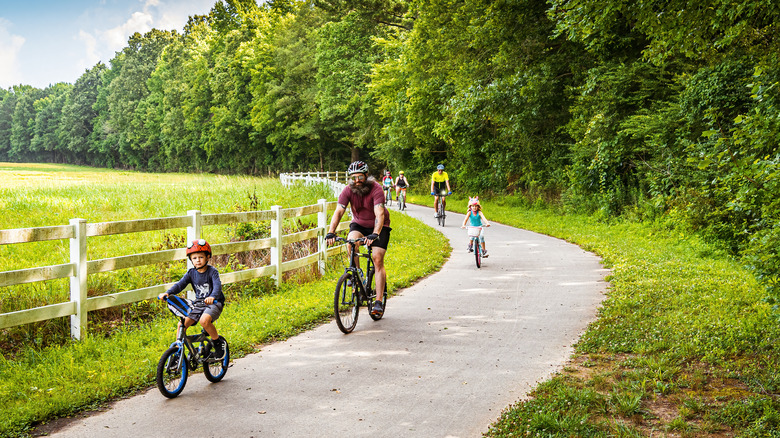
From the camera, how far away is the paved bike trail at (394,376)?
467cm

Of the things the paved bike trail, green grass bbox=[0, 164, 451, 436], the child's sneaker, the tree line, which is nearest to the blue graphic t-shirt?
the child's sneaker

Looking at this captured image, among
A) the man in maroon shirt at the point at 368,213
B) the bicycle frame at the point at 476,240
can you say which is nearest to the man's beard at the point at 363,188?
the man in maroon shirt at the point at 368,213

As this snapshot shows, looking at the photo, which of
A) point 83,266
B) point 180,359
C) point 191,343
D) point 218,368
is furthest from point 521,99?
point 180,359

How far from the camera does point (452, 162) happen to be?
38406mm

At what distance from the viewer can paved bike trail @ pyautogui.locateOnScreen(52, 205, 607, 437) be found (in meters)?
4.67

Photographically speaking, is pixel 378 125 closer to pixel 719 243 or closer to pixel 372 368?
pixel 719 243

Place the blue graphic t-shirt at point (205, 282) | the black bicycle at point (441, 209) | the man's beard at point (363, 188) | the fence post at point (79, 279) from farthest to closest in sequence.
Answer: the black bicycle at point (441, 209), the man's beard at point (363, 188), the fence post at point (79, 279), the blue graphic t-shirt at point (205, 282)

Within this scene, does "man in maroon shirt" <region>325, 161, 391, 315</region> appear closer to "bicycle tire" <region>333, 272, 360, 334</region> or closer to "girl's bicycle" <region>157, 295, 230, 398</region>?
"bicycle tire" <region>333, 272, 360, 334</region>

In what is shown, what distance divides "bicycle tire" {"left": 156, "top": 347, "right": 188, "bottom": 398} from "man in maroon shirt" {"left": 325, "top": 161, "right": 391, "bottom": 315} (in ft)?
9.16

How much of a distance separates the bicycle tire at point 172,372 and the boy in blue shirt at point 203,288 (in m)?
0.25

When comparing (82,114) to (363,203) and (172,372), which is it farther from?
(172,372)

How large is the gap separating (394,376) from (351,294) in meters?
2.03

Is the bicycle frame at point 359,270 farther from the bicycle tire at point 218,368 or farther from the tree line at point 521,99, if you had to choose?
the tree line at point 521,99

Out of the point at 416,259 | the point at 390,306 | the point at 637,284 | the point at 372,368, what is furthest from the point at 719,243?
the point at 372,368
